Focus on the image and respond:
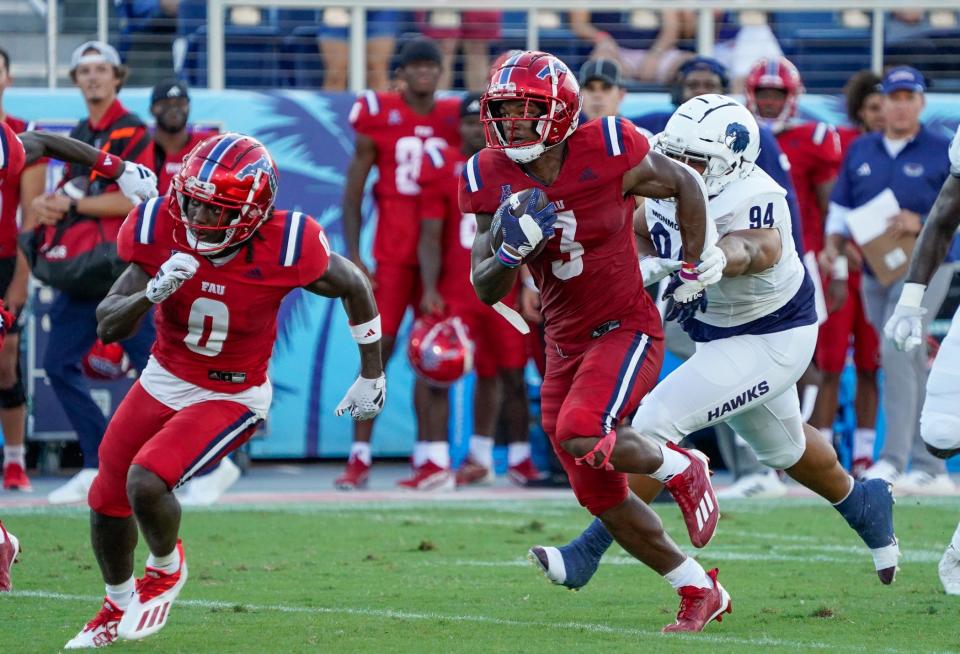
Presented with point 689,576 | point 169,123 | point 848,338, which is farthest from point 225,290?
point 848,338

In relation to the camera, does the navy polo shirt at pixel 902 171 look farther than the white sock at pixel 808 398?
No

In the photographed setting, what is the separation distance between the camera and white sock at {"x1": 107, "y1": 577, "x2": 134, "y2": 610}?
15.7 feet

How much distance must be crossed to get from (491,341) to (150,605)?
4.30 metres

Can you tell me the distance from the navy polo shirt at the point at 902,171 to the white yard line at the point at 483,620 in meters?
4.34

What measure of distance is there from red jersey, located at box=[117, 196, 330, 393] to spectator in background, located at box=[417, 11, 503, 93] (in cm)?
626

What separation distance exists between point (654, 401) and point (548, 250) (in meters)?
0.65

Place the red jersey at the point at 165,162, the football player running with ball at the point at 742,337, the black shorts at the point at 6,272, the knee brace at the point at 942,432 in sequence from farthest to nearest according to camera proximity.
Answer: the red jersey at the point at 165,162, the black shorts at the point at 6,272, the football player running with ball at the point at 742,337, the knee brace at the point at 942,432

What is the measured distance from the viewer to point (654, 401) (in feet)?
17.3

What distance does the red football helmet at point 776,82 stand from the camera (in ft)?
27.9

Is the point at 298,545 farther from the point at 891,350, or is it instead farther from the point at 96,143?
the point at 891,350

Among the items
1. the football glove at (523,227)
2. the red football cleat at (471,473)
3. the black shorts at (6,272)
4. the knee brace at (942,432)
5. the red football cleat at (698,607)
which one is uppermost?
the football glove at (523,227)

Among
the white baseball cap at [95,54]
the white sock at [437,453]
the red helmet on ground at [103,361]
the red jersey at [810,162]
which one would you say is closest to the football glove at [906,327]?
the red jersey at [810,162]

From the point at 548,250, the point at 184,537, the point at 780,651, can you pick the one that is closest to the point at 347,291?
the point at 548,250

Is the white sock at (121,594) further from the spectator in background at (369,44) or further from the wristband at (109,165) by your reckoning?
the spectator in background at (369,44)
